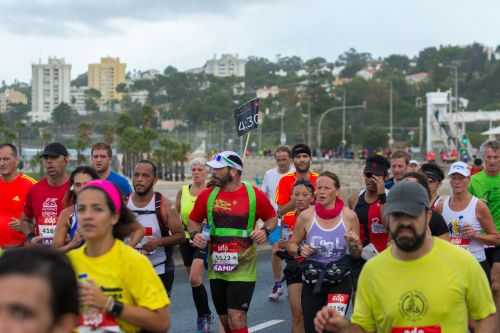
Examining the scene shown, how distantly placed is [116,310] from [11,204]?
5193 millimetres

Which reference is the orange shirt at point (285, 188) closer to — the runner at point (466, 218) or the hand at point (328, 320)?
the runner at point (466, 218)

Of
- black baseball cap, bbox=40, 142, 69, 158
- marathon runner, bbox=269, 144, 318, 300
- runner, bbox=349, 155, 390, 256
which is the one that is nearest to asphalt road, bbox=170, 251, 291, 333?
marathon runner, bbox=269, 144, 318, 300

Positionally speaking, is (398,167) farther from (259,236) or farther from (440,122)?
(440,122)

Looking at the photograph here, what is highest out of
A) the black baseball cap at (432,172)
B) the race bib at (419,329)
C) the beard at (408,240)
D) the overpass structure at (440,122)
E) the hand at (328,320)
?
the overpass structure at (440,122)

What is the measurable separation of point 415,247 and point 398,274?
17 centimetres

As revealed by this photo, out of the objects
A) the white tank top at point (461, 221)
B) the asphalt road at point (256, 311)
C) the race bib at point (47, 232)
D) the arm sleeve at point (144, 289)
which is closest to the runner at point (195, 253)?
the asphalt road at point (256, 311)

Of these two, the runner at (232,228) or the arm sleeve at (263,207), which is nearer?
the runner at (232,228)

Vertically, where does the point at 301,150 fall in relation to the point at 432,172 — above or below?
above

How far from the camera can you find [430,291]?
192 inches

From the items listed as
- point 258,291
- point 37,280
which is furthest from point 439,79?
point 37,280

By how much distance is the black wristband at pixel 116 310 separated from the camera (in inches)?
Answer: 184

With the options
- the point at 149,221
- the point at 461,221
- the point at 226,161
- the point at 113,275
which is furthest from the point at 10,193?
the point at 113,275

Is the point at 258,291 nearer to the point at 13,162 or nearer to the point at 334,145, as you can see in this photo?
the point at 13,162

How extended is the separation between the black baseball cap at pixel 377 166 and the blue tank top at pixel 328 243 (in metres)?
1.09
